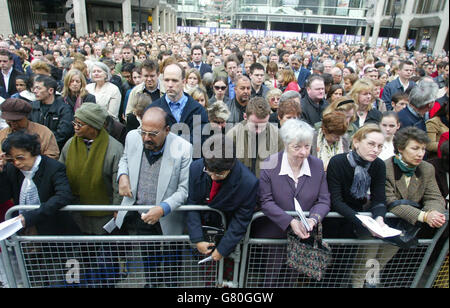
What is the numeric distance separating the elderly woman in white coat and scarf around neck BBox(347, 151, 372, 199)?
12.0ft

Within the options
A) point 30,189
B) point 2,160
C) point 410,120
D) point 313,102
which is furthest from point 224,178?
point 410,120

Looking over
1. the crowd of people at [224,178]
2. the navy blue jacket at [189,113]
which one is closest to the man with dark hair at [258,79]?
the navy blue jacket at [189,113]

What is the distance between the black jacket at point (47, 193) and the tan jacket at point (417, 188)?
288 cm

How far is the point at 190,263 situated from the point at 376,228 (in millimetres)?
1651

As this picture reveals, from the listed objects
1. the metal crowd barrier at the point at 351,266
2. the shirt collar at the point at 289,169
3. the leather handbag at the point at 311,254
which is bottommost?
the metal crowd barrier at the point at 351,266

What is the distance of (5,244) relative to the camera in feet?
7.82

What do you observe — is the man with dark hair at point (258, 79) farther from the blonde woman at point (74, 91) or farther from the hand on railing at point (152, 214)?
the hand on railing at point (152, 214)

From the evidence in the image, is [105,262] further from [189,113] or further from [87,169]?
[189,113]

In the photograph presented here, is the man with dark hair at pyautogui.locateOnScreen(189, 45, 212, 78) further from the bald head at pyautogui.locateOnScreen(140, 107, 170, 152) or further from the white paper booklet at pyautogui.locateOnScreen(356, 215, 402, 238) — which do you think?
the white paper booklet at pyautogui.locateOnScreen(356, 215, 402, 238)

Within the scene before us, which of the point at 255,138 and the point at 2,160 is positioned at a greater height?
the point at 255,138

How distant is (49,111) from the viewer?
3729mm

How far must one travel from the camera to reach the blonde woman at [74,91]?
4.17 meters

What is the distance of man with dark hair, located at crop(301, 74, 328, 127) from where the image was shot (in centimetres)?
419

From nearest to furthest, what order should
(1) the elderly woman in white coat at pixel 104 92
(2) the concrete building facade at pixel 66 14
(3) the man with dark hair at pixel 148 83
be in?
(3) the man with dark hair at pixel 148 83 < (1) the elderly woman in white coat at pixel 104 92 < (2) the concrete building facade at pixel 66 14
